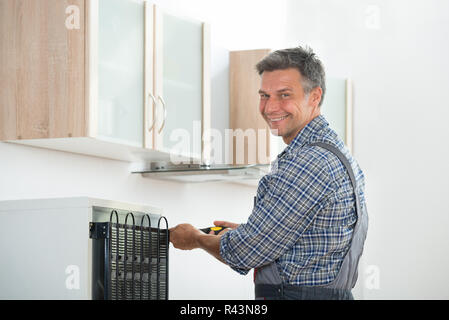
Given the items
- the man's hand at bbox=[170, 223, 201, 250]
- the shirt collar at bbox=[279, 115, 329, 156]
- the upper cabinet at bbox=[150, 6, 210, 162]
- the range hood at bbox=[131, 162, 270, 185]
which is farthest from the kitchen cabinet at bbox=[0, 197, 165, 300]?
the range hood at bbox=[131, 162, 270, 185]

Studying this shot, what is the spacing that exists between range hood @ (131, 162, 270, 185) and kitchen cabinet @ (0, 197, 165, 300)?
93cm

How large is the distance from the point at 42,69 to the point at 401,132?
2419 millimetres

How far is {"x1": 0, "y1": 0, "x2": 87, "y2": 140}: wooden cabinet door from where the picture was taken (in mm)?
2150

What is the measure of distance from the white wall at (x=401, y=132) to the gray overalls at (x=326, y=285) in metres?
2.12

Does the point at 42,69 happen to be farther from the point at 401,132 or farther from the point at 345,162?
the point at 401,132

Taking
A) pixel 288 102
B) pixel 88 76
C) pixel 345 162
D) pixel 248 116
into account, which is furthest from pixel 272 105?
pixel 248 116

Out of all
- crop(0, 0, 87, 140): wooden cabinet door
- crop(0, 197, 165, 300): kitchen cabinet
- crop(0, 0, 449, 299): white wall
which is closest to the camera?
crop(0, 197, 165, 300): kitchen cabinet

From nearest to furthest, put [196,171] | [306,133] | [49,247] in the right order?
[49,247], [306,133], [196,171]

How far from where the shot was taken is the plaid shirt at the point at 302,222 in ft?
5.95

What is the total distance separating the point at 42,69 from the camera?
7.12ft

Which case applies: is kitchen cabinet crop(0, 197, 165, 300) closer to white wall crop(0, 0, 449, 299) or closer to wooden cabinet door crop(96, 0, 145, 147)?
wooden cabinet door crop(96, 0, 145, 147)

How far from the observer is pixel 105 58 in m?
2.26

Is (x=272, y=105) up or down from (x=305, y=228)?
up

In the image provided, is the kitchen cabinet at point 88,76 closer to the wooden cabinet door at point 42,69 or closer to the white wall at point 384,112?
the wooden cabinet door at point 42,69
